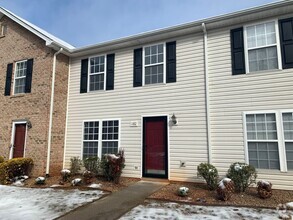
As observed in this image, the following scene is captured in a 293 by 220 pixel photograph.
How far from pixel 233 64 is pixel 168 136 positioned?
11.0 ft

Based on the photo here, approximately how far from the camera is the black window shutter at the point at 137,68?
9.27m

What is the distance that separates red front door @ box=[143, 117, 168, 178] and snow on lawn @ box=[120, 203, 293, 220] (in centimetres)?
289

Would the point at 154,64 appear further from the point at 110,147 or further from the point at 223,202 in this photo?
the point at 223,202

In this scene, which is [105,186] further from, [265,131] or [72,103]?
[265,131]

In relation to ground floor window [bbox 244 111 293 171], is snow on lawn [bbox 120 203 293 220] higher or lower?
lower

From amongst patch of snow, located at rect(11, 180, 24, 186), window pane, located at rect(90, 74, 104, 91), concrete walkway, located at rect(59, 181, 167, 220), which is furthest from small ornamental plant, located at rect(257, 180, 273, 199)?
patch of snow, located at rect(11, 180, 24, 186)

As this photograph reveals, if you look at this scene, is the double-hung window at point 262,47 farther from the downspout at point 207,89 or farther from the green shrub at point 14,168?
the green shrub at point 14,168

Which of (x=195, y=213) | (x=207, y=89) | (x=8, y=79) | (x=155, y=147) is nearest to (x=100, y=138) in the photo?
(x=155, y=147)

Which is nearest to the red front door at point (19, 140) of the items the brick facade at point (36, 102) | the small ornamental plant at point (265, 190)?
the brick facade at point (36, 102)

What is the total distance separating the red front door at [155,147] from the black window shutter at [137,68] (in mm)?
1580

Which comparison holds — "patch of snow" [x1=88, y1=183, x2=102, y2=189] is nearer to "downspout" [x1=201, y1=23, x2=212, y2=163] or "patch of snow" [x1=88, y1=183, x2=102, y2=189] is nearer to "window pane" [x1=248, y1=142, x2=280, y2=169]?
"downspout" [x1=201, y1=23, x2=212, y2=163]

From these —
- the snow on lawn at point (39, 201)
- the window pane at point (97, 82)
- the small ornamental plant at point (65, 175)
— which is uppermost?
the window pane at point (97, 82)

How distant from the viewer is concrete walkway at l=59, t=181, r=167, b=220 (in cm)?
499

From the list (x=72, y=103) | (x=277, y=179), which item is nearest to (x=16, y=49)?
(x=72, y=103)
